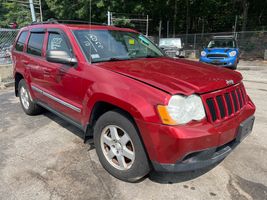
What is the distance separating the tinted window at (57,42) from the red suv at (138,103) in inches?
0.6

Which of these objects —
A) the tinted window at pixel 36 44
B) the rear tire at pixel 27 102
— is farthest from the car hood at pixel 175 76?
the rear tire at pixel 27 102

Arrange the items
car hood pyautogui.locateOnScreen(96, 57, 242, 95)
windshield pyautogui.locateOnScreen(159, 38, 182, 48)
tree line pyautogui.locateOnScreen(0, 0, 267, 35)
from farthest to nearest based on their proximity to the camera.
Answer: tree line pyautogui.locateOnScreen(0, 0, 267, 35)
windshield pyautogui.locateOnScreen(159, 38, 182, 48)
car hood pyautogui.locateOnScreen(96, 57, 242, 95)

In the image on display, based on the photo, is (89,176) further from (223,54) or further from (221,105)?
(223,54)

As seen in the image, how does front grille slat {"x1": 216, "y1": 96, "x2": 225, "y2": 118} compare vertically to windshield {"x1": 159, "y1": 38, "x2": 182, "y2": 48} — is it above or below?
below

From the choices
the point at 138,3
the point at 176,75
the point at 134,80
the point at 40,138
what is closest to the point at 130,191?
the point at 134,80

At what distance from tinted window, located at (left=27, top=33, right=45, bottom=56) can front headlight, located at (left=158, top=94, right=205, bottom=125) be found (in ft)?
9.21

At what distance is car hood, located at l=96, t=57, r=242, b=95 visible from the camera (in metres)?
2.30

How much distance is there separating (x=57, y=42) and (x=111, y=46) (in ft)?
2.91

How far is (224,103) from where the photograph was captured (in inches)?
98.1

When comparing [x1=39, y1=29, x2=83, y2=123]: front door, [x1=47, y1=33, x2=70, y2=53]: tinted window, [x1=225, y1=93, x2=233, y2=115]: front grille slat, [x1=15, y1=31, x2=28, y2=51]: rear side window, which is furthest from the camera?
[x1=15, y1=31, x2=28, y2=51]: rear side window

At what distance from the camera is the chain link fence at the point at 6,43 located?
35.0ft

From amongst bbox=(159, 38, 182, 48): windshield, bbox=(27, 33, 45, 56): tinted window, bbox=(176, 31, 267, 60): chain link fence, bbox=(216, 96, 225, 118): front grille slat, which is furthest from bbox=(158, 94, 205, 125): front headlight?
bbox=(176, 31, 267, 60): chain link fence

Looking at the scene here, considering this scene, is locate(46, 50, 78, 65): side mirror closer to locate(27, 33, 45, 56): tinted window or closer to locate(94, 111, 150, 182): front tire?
locate(94, 111, 150, 182): front tire

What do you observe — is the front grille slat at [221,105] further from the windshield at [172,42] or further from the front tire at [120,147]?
the windshield at [172,42]
